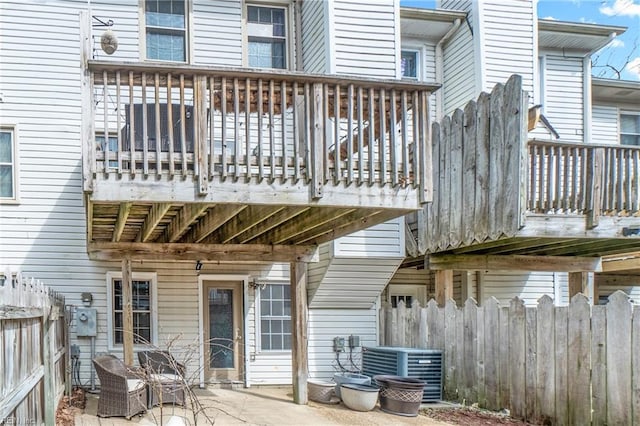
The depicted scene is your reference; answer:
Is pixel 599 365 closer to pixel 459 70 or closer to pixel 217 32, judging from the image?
pixel 459 70

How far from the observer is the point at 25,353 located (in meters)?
4.56

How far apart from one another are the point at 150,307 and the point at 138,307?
0.62ft

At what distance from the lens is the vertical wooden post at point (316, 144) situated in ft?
20.0

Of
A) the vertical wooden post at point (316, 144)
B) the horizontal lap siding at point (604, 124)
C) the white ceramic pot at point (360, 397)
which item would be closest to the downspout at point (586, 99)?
the horizontal lap siding at point (604, 124)

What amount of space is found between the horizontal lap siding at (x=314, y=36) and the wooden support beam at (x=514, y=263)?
3.58m

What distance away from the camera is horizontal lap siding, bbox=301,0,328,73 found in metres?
9.60

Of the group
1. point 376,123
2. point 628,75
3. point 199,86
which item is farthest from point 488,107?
point 628,75

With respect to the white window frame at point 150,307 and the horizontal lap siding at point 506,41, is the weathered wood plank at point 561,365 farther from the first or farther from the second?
the white window frame at point 150,307

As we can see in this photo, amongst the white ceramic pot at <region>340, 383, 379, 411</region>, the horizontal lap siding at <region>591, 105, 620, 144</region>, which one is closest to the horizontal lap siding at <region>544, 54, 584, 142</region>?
the horizontal lap siding at <region>591, 105, 620, 144</region>

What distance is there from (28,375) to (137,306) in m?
5.37

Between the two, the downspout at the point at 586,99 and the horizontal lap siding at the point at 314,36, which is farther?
the downspout at the point at 586,99

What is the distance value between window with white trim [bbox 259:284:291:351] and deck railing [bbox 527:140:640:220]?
4.52 m

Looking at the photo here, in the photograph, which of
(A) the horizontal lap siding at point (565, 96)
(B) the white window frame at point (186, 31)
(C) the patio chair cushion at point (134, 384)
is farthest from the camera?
(A) the horizontal lap siding at point (565, 96)

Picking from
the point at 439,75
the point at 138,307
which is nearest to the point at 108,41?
the point at 138,307
